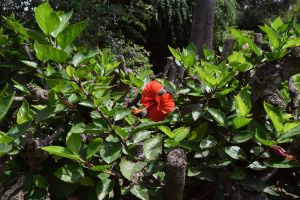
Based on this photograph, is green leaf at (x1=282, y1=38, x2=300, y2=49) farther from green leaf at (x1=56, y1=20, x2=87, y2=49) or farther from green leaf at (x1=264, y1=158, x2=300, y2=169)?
green leaf at (x1=56, y1=20, x2=87, y2=49)

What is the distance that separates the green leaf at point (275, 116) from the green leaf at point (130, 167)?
0.37 meters

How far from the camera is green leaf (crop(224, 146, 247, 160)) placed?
47.4 inches

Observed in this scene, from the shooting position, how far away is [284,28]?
1.45 meters

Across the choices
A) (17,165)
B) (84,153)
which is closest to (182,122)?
(84,153)

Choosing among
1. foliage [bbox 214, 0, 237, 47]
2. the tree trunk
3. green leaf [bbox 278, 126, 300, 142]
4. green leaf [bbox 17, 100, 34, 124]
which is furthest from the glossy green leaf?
foliage [bbox 214, 0, 237, 47]

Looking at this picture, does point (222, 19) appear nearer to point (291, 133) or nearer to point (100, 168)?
point (291, 133)

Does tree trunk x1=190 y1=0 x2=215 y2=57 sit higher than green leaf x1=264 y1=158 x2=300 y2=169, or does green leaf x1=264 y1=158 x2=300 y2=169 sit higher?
green leaf x1=264 y1=158 x2=300 y2=169

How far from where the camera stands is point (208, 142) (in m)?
Answer: 1.23

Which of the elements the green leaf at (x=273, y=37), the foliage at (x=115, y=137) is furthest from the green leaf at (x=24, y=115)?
the green leaf at (x=273, y=37)

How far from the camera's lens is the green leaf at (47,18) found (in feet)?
3.81

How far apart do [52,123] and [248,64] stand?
26.7 inches

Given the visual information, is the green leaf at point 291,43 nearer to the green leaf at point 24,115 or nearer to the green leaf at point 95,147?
the green leaf at point 95,147

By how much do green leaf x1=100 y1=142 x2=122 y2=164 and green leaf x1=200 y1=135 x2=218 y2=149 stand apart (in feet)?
0.79

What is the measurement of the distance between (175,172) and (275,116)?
347mm
